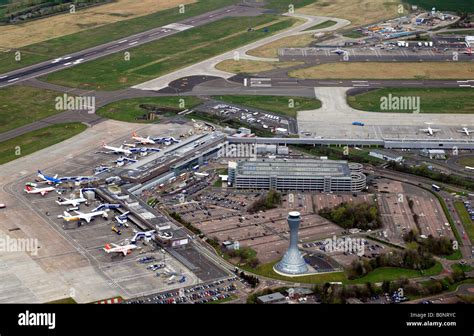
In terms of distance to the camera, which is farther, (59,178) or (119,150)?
(119,150)

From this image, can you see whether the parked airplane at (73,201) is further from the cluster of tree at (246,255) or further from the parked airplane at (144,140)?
the cluster of tree at (246,255)

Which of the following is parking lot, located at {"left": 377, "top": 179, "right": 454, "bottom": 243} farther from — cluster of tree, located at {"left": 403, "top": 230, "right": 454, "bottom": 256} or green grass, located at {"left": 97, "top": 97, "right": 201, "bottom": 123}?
green grass, located at {"left": 97, "top": 97, "right": 201, "bottom": 123}

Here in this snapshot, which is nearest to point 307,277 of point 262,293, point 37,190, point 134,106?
point 262,293

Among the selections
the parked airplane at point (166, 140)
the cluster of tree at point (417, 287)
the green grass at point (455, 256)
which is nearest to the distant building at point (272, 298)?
the cluster of tree at point (417, 287)

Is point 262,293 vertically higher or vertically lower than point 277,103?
lower

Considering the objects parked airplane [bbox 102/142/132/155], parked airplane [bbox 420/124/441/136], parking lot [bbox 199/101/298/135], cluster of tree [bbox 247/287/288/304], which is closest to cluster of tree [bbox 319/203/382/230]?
cluster of tree [bbox 247/287/288/304]

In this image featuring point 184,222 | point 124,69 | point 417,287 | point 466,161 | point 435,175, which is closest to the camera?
point 417,287

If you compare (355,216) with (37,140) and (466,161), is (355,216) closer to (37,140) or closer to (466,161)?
(466,161)

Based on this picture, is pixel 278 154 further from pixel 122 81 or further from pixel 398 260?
pixel 122 81
